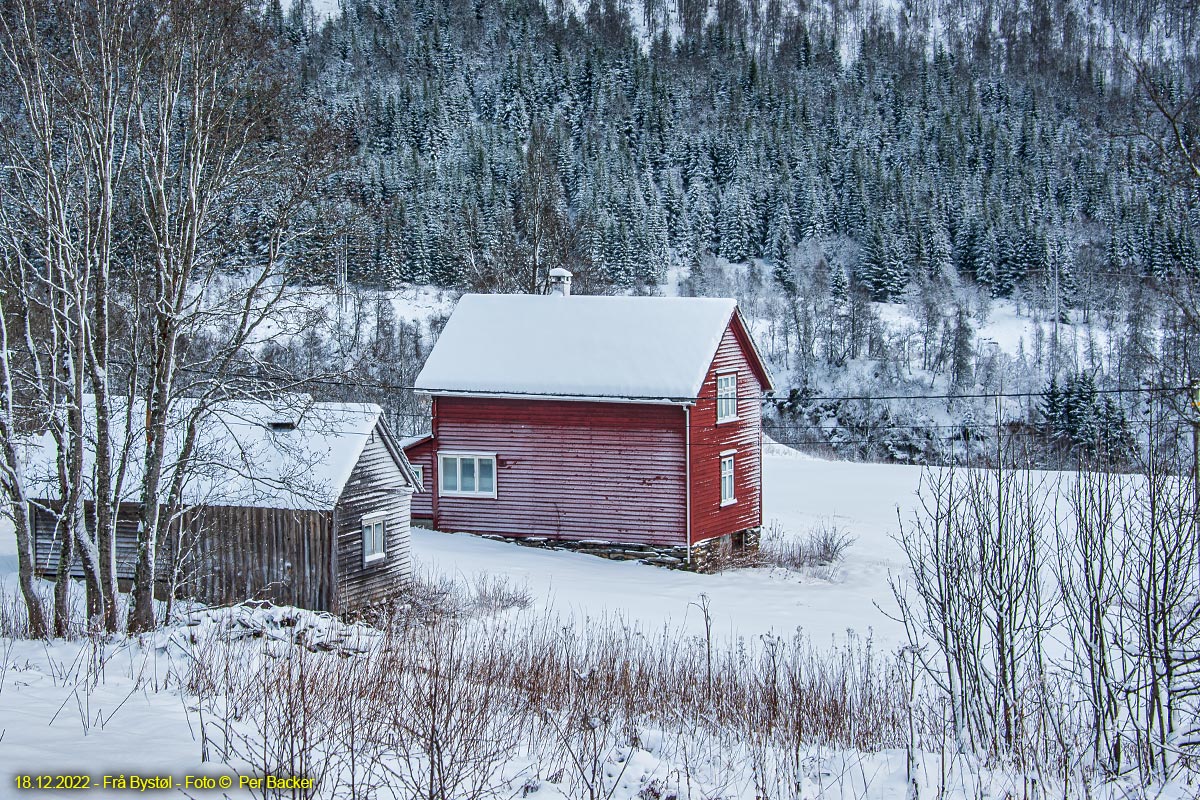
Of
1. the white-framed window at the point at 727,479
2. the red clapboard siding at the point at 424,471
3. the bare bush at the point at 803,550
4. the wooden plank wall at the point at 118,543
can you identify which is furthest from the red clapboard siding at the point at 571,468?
the wooden plank wall at the point at 118,543

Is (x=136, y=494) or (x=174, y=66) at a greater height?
(x=174, y=66)

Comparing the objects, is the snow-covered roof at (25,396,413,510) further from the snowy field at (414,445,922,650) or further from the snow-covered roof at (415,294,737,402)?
the snow-covered roof at (415,294,737,402)

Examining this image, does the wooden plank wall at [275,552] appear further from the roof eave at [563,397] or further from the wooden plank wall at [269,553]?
the roof eave at [563,397]

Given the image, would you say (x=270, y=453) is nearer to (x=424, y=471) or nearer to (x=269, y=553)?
(x=269, y=553)

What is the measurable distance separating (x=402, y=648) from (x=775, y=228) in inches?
4253

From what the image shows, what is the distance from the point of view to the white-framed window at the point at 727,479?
27.6 m

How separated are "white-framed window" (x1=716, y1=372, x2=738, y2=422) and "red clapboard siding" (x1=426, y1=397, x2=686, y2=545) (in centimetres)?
215

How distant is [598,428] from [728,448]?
401 cm

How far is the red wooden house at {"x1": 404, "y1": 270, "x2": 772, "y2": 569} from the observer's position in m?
26.0

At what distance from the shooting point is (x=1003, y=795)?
6051 mm

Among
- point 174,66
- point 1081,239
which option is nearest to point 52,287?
point 174,66

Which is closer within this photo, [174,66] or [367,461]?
[174,66]

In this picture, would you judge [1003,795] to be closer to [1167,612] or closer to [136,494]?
[1167,612]

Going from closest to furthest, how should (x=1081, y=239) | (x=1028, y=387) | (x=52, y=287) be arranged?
(x=52, y=287) < (x=1028, y=387) < (x=1081, y=239)
